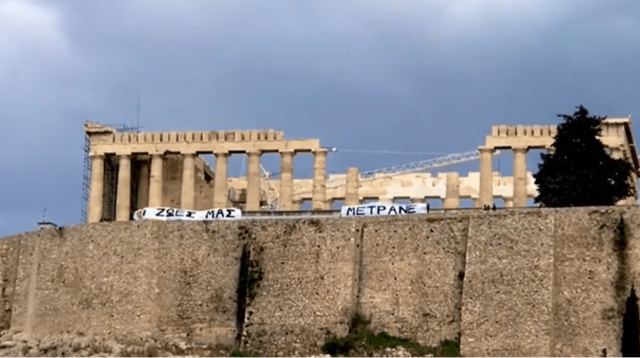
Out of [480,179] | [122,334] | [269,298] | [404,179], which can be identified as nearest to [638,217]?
[269,298]

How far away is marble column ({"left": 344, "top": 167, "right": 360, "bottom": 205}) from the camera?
3236 inches

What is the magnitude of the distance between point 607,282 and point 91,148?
105 ft

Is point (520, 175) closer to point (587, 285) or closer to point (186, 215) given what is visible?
point (186, 215)

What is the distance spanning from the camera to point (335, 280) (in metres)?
60.7

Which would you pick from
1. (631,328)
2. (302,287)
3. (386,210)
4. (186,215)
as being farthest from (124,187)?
(631,328)

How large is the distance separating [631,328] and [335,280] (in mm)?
9990

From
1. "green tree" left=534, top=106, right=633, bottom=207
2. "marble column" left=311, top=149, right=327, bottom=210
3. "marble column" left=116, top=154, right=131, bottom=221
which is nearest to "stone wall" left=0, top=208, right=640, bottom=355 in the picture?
"green tree" left=534, top=106, right=633, bottom=207

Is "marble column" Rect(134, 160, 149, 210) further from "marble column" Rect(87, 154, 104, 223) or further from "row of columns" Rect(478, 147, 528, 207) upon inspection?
"row of columns" Rect(478, 147, 528, 207)

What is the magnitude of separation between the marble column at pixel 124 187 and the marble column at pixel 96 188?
78cm

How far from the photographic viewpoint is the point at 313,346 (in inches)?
2356

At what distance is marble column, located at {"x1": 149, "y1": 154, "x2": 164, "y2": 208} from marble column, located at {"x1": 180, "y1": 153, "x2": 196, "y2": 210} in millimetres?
958

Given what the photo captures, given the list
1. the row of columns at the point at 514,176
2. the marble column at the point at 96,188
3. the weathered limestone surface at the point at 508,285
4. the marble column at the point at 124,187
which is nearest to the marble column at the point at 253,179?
the marble column at the point at 124,187

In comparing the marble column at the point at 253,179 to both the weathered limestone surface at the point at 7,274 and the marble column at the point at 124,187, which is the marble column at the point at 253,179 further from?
the weathered limestone surface at the point at 7,274

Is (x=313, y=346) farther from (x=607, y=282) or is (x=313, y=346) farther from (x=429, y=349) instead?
(x=607, y=282)
